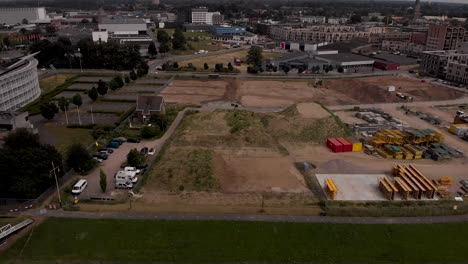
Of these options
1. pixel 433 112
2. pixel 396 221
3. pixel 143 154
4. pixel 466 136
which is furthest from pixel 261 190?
pixel 433 112

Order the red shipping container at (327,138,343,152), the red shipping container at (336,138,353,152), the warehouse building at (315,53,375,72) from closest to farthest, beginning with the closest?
1. the red shipping container at (327,138,343,152)
2. the red shipping container at (336,138,353,152)
3. the warehouse building at (315,53,375,72)

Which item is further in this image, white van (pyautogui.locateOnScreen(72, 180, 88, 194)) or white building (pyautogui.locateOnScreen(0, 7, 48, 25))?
white building (pyautogui.locateOnScreen(0, 7, 48, 25))

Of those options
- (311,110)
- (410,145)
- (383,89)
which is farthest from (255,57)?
(410,145)

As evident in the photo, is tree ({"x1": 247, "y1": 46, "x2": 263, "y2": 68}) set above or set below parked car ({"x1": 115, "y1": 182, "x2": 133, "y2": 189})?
above

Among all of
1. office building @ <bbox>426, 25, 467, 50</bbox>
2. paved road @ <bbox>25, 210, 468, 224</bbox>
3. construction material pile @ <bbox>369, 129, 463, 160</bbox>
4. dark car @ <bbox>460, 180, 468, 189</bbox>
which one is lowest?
paved road @ <bbox>25, 210, 468, 224</bbox>

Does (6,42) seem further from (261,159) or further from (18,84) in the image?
(261,159)

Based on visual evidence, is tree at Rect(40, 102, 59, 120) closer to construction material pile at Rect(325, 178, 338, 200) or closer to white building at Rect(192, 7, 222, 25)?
construction material pile at Rect(325, 178, 338, 200)

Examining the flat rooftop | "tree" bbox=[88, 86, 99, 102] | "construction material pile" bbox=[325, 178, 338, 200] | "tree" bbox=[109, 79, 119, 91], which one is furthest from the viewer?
the flat rooftop

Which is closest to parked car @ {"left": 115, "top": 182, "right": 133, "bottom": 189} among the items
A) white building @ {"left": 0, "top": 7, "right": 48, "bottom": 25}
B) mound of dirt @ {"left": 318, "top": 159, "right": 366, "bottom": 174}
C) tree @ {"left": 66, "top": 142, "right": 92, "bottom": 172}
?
tree @ {"left": 66, "top": 142, "right": 92, "bottom": 172}

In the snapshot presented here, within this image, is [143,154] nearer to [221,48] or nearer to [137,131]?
[137,131]
